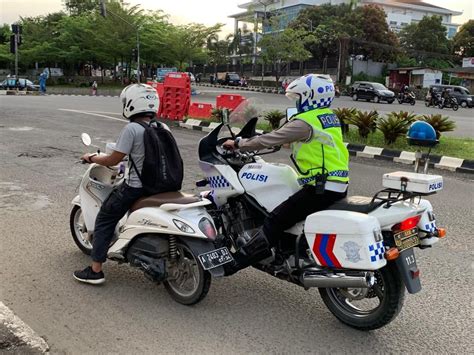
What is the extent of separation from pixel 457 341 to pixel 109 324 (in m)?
2.39

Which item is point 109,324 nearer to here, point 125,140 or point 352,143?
point 125,140

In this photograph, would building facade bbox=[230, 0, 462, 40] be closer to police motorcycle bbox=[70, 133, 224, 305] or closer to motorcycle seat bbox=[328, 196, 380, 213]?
police motorcycle bbox=[70, 133, 224, 305]

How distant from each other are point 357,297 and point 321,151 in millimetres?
1059

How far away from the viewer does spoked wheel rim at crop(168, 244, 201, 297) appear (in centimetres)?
386

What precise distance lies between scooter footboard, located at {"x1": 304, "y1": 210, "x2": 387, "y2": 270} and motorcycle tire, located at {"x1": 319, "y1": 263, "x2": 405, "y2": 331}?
0.85ft

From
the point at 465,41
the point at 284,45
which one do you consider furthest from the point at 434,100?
the point at 465,41

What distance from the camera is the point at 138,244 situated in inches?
157

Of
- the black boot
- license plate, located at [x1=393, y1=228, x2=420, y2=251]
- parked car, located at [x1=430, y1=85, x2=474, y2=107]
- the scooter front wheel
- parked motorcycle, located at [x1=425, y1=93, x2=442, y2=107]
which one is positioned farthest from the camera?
parked car, located at [x1=430, y1=85, x2=474, y2=107]

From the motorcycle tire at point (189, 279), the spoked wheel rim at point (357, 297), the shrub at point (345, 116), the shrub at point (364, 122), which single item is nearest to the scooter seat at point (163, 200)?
the motorcycle tire at point (189, 279)

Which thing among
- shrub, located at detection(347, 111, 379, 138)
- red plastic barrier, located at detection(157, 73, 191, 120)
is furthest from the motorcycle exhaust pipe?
red plastic barrier, located at detection(157, 73, 191, 120)

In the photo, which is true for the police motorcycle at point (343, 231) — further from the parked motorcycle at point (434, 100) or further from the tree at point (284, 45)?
the tree at point (284, 45)

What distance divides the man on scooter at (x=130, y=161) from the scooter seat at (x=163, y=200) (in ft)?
0.20

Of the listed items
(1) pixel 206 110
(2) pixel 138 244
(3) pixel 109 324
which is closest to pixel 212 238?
(2) pixel 138 244

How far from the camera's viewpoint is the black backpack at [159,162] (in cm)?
393
